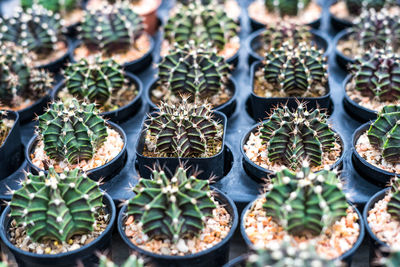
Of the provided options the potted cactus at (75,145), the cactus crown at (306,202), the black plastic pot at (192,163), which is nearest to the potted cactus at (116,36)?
the potted cactus at (75,145)

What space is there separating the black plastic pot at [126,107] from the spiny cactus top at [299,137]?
1377 millimetres

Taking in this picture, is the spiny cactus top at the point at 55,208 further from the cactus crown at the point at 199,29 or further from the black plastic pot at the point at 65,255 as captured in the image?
the cactus crown at the point at 199,29

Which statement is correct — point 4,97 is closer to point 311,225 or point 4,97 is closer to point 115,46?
point 115,46

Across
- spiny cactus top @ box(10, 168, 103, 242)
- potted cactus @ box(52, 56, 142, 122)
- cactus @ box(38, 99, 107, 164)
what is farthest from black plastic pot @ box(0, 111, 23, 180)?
spiny cactus top @ box(10, 168, 103, 242)

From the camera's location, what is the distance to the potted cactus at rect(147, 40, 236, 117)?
4070 mm

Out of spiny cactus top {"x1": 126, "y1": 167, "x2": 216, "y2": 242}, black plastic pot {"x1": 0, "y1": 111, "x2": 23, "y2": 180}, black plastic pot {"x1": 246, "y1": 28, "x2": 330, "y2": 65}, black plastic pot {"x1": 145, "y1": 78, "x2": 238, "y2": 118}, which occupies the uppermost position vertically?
spiny cactus top {"x1": 126, "y1": 167, "x2": 216, "y2": 242}

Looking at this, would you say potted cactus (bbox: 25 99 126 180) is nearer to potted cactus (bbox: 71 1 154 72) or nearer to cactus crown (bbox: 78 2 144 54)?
potted cactus (bbox: 71 1 154 72)

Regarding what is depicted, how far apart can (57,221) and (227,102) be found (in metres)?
1.85

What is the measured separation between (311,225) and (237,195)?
822 mm

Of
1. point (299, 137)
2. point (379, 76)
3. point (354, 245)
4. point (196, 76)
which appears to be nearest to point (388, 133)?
point (299, 137)

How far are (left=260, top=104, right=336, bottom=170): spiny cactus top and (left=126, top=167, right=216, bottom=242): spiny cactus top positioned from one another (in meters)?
0.70

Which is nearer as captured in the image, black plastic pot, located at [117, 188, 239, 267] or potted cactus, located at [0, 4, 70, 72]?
black plastic pot, located at [117, 188, 239, 267]

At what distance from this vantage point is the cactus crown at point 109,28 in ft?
16.0

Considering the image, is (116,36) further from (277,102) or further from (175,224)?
(175,224)
